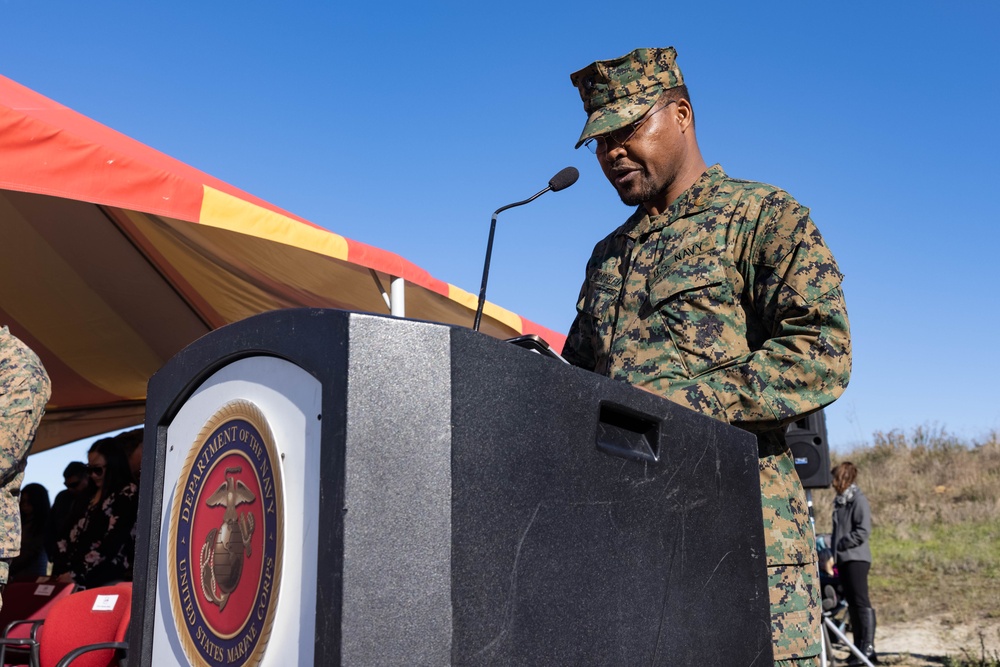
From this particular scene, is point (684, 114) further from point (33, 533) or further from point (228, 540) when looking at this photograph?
point (33, 533)

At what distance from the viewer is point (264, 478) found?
0.97 metres

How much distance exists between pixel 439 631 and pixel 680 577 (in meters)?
0.38

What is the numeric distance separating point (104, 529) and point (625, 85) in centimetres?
471

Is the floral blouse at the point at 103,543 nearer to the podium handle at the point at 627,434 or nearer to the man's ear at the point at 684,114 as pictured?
the man's ear at the point at 684,114

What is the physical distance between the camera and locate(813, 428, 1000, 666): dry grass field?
803 cm

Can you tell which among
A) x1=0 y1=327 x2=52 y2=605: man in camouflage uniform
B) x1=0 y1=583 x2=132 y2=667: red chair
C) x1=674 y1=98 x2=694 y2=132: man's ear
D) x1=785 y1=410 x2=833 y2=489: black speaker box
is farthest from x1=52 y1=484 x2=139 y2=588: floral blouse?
x1=674 y1=98 x2=694 y2=132: man's ear

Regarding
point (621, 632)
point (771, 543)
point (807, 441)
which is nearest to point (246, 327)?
point (621, 632)

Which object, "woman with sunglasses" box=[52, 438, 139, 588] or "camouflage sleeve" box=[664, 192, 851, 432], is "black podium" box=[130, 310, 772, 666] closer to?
"camouflage sleeve" box=[664, 192, 851, 432]

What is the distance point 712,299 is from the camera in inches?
65.4

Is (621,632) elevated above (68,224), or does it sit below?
below

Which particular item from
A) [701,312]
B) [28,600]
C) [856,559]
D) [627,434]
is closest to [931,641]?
[856,559]


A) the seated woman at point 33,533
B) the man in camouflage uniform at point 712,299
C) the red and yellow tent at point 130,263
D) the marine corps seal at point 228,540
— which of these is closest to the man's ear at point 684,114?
the man in camouflage uniform at point 712,299

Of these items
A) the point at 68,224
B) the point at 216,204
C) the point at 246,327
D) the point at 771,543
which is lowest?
the point at 771,543

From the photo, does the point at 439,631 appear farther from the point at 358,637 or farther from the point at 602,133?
→ the point at 602,133
